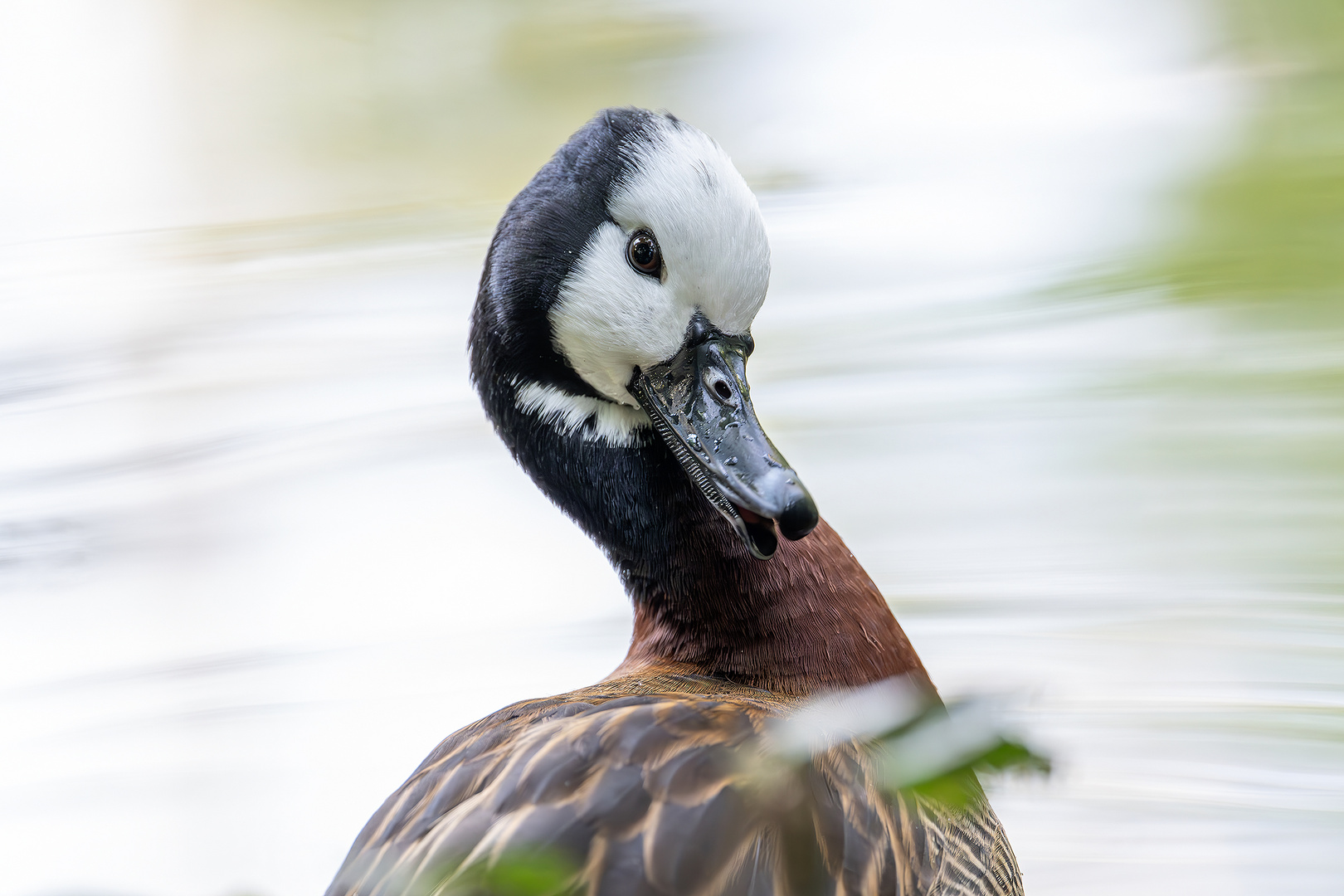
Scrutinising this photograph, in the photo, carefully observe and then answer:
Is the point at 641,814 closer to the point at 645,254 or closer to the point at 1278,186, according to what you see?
the point at 645,254

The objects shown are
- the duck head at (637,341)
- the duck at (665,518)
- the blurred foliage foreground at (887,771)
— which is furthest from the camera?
the duck head at (637,341)

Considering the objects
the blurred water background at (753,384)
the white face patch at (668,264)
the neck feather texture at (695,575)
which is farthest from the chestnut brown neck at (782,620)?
the blurred water background at (753,384)

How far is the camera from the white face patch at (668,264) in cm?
134

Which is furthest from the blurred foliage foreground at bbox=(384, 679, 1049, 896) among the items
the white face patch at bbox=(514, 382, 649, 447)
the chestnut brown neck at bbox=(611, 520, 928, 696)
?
the white face patch at bbox=(514, 382, 649, 447)

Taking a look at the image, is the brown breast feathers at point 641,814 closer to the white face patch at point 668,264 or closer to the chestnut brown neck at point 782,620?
the chestnut brown neck at point 782,620

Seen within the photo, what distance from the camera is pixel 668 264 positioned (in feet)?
4.48

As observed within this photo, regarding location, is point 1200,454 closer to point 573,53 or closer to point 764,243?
point 764,243

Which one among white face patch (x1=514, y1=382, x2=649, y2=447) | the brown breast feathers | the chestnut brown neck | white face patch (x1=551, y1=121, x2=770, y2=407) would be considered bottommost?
the brown breast feathers

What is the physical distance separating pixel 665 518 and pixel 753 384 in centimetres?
155

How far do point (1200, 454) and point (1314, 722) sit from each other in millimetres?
654

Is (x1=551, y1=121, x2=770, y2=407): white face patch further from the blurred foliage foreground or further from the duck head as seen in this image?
the blurred foliage foreground

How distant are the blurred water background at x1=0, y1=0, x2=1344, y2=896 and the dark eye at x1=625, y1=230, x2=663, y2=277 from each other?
2.73 feet

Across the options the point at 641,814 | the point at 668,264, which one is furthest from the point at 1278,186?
the point at 641,814

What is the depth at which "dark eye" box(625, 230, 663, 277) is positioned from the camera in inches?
54.1
